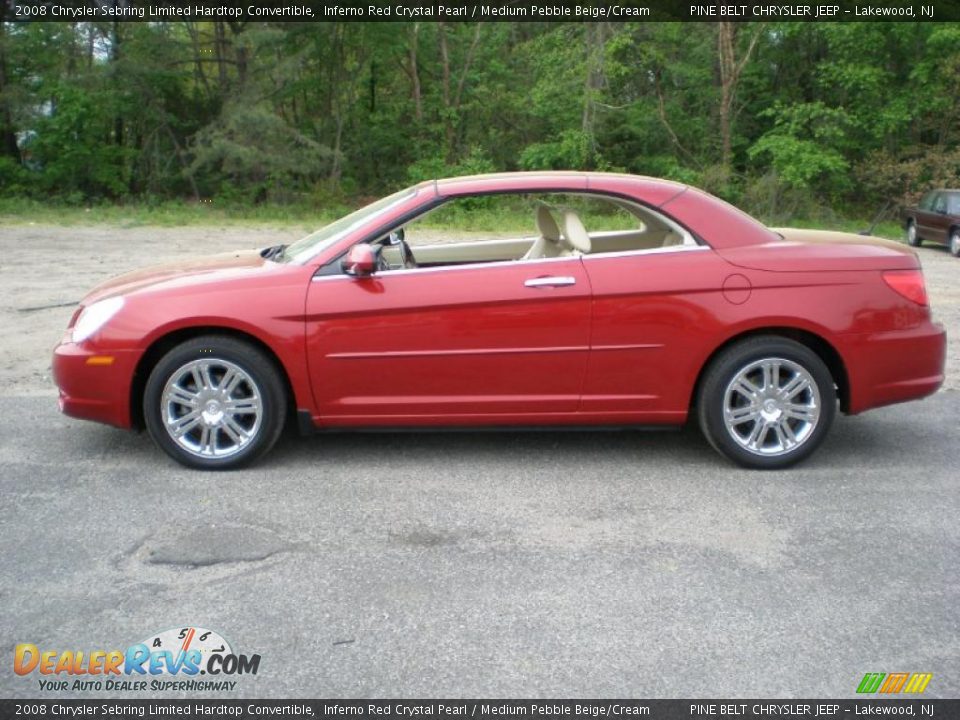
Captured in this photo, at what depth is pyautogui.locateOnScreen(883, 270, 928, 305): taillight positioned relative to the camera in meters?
5.27

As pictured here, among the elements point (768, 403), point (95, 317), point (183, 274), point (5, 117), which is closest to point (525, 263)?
point (768, 403)

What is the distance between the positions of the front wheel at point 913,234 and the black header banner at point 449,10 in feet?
32.0

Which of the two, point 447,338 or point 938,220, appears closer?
point 447,338

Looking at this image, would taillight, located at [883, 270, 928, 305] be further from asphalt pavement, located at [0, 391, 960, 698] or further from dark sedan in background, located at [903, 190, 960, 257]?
dark sedan in background, located at [903, 190, 960, 257]

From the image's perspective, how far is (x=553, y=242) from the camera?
589 cm

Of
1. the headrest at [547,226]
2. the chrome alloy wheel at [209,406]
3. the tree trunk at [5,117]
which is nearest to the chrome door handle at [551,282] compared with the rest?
the headrest at [547,226]

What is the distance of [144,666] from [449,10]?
3641 cm

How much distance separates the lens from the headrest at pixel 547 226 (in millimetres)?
5898

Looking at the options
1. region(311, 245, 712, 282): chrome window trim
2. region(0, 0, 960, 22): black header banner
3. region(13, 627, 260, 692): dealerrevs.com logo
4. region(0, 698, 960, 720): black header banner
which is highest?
region(0, 0, 960, 22): black header banner

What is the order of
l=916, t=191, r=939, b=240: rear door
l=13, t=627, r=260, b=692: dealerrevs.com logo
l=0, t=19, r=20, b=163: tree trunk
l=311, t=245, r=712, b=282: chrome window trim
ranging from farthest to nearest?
l=0, t=19, r=20, b=163: tree trunk < l=916, t=191, r=939, b=240: rear door < l=311, t=245, r=712, b=282: chrome window trim < l=13, t=627, r=260, b=692: dealerrevs.com logo

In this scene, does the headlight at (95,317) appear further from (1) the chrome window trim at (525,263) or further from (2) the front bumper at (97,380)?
(1) the chrome window trim at (525,263)

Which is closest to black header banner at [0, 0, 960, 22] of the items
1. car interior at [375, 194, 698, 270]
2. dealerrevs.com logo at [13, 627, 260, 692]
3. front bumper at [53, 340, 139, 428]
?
car interior at [375, 194, 698, 270]

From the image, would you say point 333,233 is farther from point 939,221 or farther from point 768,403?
point 939,221

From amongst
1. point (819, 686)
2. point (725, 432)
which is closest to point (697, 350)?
point (725, 432)
